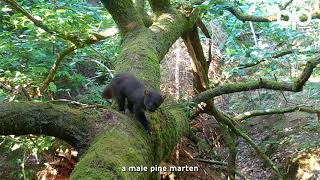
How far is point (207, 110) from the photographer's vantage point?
642 cm

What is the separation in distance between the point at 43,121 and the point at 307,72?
3.57m

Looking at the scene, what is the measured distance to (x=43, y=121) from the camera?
2.51 m

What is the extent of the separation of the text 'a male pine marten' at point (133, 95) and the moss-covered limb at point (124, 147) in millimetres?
130

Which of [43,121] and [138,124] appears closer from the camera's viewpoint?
[43,121]

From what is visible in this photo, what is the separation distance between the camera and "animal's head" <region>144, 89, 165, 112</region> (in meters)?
3.47

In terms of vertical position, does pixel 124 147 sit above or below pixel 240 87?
below

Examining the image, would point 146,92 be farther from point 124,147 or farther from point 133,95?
point 124,147

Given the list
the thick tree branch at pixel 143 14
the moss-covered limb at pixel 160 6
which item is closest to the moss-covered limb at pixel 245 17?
the moss-covered limb at pixel 160 6

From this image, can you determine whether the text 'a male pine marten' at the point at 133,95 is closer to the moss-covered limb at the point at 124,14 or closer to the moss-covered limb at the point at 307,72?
the moss-covered limb at the point at 124,14

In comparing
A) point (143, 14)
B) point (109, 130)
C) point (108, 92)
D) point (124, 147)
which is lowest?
point (124, 147)

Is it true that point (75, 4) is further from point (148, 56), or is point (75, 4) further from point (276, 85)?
point (276, 85)

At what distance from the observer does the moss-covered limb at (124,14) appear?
179 inches

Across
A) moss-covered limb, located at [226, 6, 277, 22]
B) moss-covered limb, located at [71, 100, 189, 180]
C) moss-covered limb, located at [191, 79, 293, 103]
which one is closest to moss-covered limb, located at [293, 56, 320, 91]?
moss-covered limb, located at [191, 79, 293, 103]

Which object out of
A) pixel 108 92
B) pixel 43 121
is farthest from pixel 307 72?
pixel 43 121
